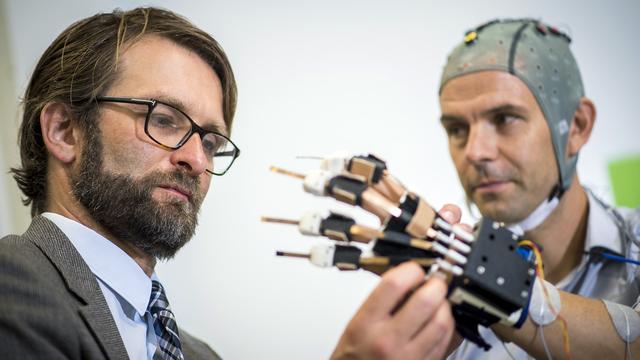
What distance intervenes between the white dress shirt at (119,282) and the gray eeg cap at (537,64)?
3.43 ft

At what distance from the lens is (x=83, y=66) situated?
121 cm

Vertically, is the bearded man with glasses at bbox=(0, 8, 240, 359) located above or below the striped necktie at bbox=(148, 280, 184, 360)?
above

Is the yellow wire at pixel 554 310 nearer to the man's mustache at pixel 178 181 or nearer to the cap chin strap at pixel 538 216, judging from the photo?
the cap chin strap at pixel 538 216

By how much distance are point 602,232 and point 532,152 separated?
0.32 meters

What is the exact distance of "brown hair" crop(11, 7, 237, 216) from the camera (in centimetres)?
119

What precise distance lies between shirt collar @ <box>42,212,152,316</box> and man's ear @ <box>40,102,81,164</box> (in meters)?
0.16

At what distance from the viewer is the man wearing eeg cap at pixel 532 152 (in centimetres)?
135

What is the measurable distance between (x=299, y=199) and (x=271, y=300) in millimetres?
385

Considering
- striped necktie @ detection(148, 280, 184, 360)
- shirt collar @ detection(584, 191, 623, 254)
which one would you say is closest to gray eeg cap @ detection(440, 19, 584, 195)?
shirt collar @ detection(584, 191, 623, 254)

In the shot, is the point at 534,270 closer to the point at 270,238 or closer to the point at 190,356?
the point at 190,356

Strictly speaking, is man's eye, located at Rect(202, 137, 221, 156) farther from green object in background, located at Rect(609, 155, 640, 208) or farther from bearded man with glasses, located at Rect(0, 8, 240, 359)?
green object in background, located at Rect(609, 155, 640, 208)

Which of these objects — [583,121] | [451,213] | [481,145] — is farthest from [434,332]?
A: [583,121]

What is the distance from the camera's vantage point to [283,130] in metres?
1.85

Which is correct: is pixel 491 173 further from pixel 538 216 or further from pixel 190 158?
pixel 190 158
